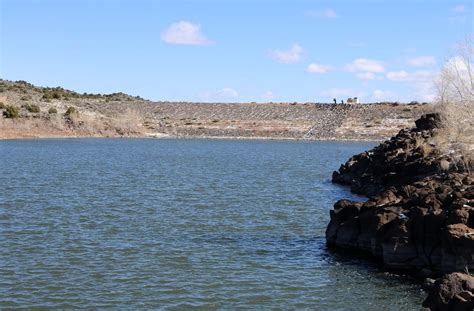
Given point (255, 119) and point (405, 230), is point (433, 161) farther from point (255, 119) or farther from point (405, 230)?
point (255, 119)

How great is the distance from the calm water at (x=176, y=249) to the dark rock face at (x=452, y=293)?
2399mm

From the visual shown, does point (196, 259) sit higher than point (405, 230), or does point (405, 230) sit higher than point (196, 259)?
point (405, 230)

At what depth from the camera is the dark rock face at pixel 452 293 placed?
1353 centimetres

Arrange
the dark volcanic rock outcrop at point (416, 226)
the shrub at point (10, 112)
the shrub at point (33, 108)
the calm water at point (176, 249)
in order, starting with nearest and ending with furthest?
the calm water at point (176, 249) → the dark volcanic rock outcrop at point (416, 226) → the shrub at point (10, 112) → the shrub at point (33, 108)

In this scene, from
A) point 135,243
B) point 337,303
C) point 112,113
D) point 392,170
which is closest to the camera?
point 337,303

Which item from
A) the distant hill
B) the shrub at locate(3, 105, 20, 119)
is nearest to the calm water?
the shrub at locate(3, 105, 20, 119)

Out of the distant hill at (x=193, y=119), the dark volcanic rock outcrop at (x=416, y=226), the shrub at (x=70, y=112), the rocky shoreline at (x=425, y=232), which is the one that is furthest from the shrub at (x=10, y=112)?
the rocky shoreline at (x=425, y=232)

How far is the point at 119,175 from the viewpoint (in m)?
48.1

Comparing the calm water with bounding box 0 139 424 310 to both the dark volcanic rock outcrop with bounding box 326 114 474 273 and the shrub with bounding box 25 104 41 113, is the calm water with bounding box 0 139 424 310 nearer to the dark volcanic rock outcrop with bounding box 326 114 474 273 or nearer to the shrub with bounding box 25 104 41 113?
the dark volcanic rock outcrop with bounding box 326 114 474 273

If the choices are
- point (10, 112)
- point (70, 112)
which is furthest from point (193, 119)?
point (10, 112)

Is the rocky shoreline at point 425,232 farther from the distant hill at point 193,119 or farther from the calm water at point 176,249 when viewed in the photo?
the distant hill at point 193,119

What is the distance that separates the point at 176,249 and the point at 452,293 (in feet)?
34.7

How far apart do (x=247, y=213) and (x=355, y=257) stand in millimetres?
9459

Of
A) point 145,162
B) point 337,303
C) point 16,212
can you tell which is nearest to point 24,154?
point 145,162
